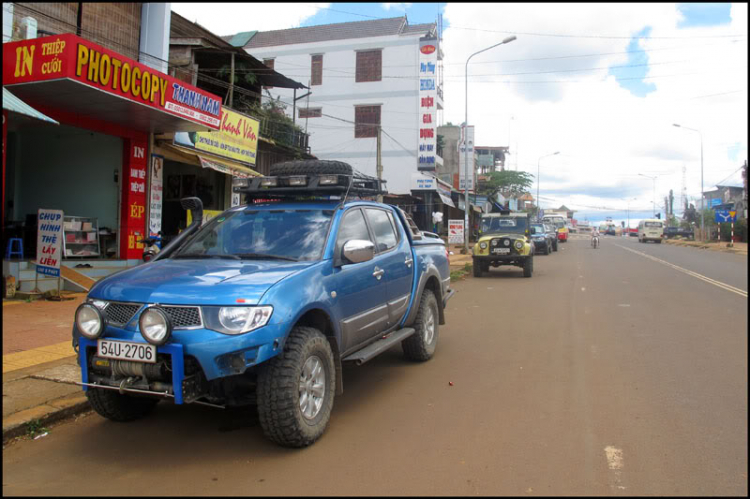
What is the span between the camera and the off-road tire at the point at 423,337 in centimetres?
632

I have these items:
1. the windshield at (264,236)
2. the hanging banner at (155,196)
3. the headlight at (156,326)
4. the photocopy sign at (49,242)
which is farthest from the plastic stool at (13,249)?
the headlight at (156,326)

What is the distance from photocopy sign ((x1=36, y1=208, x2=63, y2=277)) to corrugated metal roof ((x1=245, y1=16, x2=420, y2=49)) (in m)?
27.4

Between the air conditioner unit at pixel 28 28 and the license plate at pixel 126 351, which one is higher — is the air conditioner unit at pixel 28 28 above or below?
above

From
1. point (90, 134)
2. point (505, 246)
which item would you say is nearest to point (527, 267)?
point (505, 246)

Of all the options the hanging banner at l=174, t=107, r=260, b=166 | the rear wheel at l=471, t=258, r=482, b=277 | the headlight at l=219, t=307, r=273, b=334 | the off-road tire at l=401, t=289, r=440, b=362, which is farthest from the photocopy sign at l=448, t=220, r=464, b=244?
the headlight at l=219, t=307, r=273, b=334

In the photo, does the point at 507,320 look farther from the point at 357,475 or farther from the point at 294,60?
the point at 294,60

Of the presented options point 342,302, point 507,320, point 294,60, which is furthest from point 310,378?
point 294,60

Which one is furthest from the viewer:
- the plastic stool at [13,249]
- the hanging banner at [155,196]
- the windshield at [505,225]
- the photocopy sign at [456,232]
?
the photocopy sign at [456,232]

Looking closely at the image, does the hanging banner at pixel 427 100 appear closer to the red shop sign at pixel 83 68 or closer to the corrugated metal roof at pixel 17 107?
the red shop sign at pixel 83 68

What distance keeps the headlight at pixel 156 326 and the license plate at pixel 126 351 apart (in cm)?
8

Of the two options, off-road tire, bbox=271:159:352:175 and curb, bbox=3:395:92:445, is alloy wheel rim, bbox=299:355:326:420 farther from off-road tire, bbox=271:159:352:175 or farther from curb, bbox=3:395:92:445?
off-road tire, bbox=271:159:352:175

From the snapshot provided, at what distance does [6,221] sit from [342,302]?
469 inches

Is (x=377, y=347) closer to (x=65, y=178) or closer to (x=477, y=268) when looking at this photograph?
(x=65, y=178)

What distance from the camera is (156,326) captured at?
3.47 m
